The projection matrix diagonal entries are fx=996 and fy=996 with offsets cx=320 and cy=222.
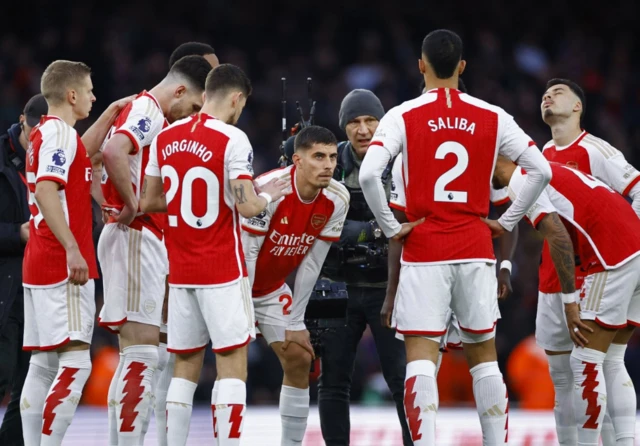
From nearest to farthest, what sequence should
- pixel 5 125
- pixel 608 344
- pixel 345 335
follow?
pixel 608 344, pixel 345 335, pixel 5 125

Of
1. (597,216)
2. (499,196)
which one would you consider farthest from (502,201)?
(597,216)

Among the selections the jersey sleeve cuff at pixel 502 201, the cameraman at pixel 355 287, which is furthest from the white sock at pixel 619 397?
the cameraman at pixel 355 287

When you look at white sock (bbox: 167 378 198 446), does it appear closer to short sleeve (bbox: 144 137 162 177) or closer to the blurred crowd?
short sleeve (bbox: 144 137 162 177)

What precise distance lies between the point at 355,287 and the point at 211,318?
158 centimetres

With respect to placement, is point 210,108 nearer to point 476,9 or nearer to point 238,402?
point 238,402

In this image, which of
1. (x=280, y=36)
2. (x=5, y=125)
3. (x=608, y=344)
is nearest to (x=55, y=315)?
(x=608, y=344)

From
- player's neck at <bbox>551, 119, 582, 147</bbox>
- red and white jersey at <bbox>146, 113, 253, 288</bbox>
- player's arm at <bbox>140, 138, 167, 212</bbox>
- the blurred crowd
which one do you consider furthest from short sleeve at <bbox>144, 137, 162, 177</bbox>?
the blurred crowd

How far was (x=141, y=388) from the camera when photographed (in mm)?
5688

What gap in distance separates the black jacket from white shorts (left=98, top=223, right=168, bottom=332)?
32.7 inches

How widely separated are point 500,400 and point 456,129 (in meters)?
1.45

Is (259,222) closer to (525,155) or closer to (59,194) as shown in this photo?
(59,194)

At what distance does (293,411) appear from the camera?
19.9ft

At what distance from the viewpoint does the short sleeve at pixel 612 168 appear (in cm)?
644

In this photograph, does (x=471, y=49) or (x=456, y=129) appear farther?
(x=471, y=49)
